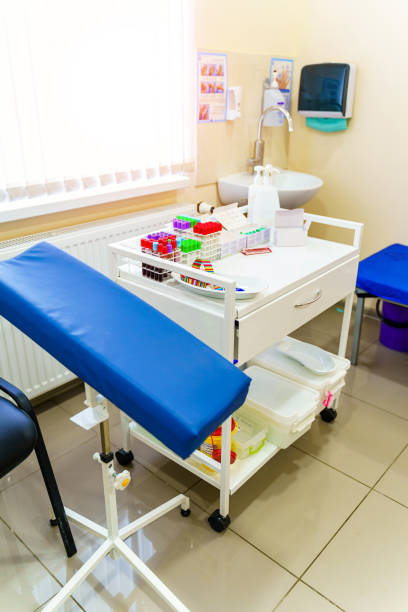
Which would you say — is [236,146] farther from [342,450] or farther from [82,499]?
[82,499]

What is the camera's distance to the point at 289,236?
1.91m

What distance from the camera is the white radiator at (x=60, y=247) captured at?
1.99m

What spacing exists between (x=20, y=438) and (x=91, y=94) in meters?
1.47

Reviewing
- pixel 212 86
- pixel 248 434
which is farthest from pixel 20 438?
pixel 212 86

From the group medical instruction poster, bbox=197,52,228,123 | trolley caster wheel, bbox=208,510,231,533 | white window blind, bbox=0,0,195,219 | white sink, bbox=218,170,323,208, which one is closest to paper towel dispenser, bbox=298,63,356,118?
white sink, bbox=218,170,323,208

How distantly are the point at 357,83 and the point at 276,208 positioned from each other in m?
1.48

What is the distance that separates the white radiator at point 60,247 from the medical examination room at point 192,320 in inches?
0.4

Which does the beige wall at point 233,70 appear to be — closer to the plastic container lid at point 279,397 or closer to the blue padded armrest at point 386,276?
the blue padded armrest at point 386,276

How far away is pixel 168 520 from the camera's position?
5.65 feet

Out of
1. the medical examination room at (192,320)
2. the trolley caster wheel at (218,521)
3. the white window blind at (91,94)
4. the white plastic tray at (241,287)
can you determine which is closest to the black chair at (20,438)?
the medical examination room at (192,320)

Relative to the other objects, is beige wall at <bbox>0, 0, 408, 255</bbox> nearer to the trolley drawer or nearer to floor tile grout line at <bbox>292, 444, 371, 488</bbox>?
the trolley drawer

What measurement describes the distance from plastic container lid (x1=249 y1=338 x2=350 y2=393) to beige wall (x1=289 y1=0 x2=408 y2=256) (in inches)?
53.3

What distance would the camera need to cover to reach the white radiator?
1.99 meters

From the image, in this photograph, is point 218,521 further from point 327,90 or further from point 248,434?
point 327,90
